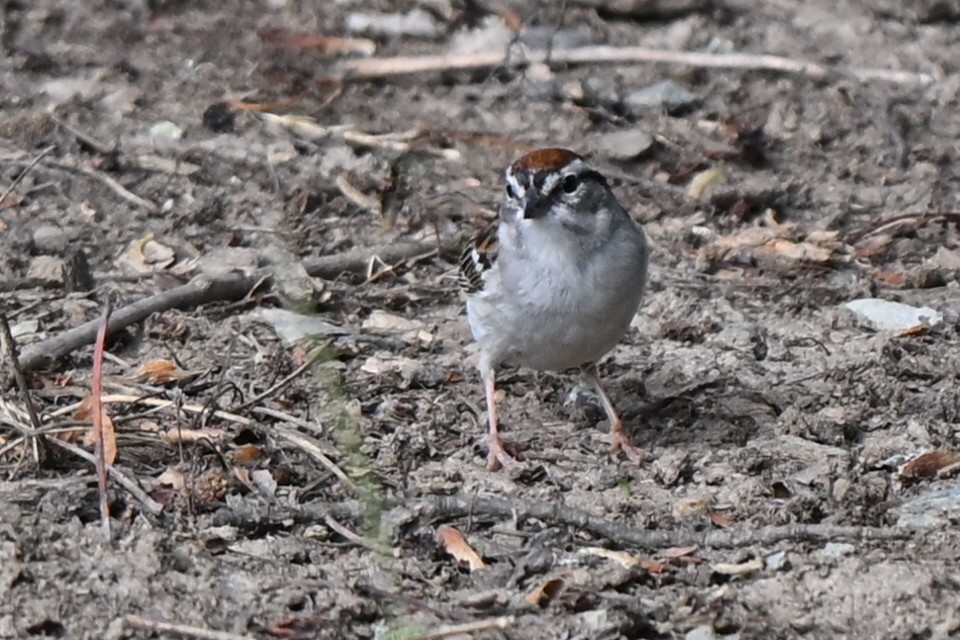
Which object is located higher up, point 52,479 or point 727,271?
point 52,479

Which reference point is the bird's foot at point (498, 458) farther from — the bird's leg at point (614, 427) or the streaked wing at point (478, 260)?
the streaked wing at point (478, 260)

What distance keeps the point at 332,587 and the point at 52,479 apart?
3.00 ft

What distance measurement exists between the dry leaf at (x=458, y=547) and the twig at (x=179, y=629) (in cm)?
64

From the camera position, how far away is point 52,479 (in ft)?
13.9

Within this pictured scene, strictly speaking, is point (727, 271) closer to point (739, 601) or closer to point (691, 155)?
point (691, 155)

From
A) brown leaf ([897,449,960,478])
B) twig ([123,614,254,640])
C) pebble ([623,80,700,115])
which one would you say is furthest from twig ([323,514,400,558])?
pebble ([623,80,700,115])

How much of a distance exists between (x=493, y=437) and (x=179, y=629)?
143cm

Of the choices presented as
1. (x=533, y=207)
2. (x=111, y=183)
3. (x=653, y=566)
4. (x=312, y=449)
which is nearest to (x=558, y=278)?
(x=533, y=207)

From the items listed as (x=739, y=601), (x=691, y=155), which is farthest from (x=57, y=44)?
(x=739, y=601)

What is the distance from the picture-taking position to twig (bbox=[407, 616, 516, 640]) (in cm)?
354

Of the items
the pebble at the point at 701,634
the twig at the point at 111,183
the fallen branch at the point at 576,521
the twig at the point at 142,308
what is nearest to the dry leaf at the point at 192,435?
the fallen branch at the point at 576,521

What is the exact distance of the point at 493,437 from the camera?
4750mm

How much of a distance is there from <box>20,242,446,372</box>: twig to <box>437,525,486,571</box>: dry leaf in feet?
5.10

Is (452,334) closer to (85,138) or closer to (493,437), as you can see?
(493,437)
